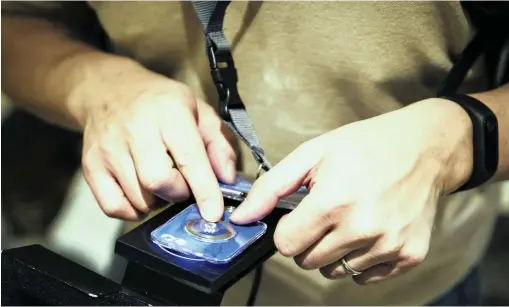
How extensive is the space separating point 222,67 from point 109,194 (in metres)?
0.14

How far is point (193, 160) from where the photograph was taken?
49 centimetres

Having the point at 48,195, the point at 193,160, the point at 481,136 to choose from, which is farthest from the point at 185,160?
the point at 48,195

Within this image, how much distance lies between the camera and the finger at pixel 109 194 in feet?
1.70

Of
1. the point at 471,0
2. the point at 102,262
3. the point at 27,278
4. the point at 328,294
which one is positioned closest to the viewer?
the point at 27,278

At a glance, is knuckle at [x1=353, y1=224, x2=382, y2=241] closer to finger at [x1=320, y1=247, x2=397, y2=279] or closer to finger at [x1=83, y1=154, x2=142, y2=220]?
finger at [x1=320, y1=247, x2=397, y2=279]

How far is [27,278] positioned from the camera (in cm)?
40

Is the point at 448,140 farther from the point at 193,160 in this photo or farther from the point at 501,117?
the point at 193,160

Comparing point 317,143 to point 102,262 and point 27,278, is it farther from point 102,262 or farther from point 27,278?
point 102,262

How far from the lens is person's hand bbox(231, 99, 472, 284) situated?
44cm

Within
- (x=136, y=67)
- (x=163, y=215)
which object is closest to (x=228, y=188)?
(x=163, y=215)

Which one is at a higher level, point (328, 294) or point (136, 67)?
point (136, 67)

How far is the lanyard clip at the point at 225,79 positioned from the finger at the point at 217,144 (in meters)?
0.02

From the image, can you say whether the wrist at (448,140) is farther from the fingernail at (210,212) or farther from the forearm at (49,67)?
the forearm at (49,67)

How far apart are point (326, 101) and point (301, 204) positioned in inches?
6.8
